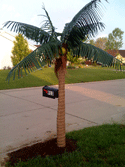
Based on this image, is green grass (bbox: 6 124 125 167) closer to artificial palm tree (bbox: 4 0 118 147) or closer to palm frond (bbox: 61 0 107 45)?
artificial palm tree (bbox: 4 0 118 147)

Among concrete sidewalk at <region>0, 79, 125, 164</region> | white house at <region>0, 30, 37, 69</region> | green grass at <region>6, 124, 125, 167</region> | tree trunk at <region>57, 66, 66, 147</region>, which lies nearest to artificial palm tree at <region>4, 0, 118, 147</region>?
tree trunk at <region>57, 66, 66, 147</region>

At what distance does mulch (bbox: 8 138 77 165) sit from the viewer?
3175 millimetres

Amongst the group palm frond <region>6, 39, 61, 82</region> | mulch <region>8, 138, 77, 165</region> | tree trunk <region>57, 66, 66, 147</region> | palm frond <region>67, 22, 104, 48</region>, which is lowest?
mulch <region>8, 138, 77, 165</region>

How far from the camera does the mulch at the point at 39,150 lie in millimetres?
3175

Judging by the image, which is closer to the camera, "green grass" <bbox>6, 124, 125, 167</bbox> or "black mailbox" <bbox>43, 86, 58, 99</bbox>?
"green grass" <bbox>6, 124, 125, 167</bbox>

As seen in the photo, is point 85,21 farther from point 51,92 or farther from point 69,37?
point 51,92

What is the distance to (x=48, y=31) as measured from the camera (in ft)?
10.6

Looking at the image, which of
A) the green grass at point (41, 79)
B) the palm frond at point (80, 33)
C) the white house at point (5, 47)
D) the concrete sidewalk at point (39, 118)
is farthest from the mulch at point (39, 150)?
the white house at point (5, 47)

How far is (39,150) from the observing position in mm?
3398

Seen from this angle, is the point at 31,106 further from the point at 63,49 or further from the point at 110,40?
the point at 110,40

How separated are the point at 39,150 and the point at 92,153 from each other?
0.95 m

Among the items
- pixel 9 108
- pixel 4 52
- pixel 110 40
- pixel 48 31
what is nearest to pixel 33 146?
pixel 48 31

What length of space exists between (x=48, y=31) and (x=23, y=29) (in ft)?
1.39

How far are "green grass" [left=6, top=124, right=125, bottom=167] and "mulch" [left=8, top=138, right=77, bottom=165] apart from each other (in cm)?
15
